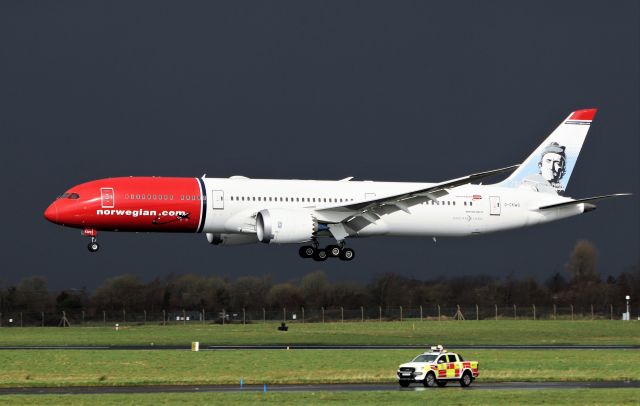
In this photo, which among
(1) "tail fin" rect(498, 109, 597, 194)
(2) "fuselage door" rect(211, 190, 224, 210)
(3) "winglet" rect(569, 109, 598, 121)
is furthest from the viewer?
(3) "winglet" rect(569, 109, 598, 121)

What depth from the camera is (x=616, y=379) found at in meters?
49.0

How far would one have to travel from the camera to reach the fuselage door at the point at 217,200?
63.6 meters

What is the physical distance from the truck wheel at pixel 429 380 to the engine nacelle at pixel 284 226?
19742mm

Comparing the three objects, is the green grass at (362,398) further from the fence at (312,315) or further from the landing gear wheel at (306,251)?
the fence at (312,315)

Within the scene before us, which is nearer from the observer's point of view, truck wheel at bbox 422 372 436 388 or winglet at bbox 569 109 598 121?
truck wheel at bbox 422 372 436 388

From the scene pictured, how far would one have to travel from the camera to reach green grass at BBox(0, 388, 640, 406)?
38.7m

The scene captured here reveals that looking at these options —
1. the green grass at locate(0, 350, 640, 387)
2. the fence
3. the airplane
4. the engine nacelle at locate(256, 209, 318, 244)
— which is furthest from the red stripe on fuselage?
the fence

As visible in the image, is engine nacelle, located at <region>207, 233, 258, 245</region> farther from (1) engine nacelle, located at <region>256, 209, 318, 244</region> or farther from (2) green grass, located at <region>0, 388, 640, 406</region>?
(2) green grass, located at <region>0, 388, 640, 406</region>

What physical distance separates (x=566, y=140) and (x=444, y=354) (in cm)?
3681

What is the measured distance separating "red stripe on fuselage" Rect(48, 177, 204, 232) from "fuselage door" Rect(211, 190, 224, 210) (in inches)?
29.6

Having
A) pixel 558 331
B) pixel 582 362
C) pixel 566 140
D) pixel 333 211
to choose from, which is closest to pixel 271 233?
pixel 333 211

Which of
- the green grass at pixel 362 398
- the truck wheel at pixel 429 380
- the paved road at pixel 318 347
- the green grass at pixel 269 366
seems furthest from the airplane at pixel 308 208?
the green grass at pixel 362 398

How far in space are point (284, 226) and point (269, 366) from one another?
41.0ft

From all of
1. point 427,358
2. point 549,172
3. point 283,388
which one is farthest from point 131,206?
point 549,172
